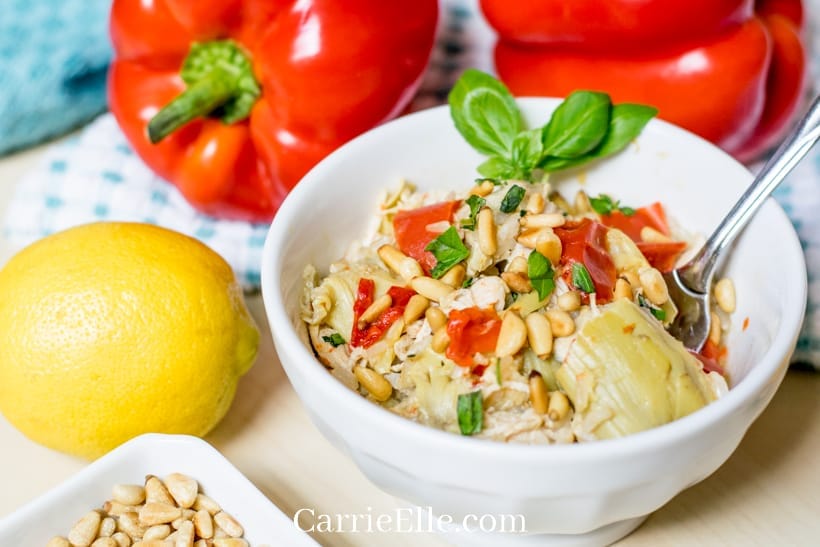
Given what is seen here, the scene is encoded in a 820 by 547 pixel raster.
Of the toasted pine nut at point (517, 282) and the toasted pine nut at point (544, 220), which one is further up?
the toasted pine nut at point (544, 220)

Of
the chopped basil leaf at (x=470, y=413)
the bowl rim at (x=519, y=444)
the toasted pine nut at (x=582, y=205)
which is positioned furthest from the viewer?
the toasted pine nut at (x=582, y=205)

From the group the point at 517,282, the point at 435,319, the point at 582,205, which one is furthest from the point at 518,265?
the point at 582,205

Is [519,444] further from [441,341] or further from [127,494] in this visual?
[127,494]

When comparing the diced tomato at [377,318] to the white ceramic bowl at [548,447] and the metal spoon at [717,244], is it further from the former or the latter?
the metal spoon at [717,244]

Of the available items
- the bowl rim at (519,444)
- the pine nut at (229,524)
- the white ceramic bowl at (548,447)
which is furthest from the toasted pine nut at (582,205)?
the pine nut at (229,524)

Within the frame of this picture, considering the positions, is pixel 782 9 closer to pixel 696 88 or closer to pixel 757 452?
pixel 696 88

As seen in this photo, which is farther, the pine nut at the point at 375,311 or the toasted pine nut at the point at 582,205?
the toasted pine nut at the point at 582,205
